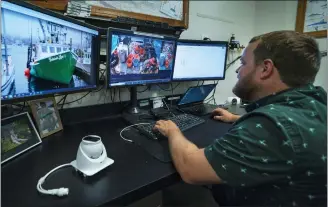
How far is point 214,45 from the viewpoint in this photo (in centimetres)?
167

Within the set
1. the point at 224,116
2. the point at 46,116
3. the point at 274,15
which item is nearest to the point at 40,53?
the point at 46,116

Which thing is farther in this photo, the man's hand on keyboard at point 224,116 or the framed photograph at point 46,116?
the man's hand on keyboard at point 224,116

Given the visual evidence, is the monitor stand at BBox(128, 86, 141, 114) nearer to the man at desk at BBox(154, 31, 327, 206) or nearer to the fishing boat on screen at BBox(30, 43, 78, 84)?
the fishing boat on screen at BBox(30, 43, 78, 84)

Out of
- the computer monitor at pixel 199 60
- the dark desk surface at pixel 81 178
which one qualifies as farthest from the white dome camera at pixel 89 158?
the computer monitor at pixel 199 60

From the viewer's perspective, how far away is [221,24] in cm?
207

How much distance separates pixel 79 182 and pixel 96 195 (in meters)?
0.09

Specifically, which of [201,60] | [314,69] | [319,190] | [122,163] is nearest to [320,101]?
[314,69]

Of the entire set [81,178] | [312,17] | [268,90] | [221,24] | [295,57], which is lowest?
[81,178]

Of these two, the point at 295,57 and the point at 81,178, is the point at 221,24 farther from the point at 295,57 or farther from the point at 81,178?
the point at 81,178

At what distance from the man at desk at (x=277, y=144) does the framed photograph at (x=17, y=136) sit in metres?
0.57

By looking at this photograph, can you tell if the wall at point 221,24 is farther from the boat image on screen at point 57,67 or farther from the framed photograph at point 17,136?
the framed photograph at point 17,136

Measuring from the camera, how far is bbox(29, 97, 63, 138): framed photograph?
35.4 inches

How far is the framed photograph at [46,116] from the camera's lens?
90cm

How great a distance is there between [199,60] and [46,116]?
1135 mm
